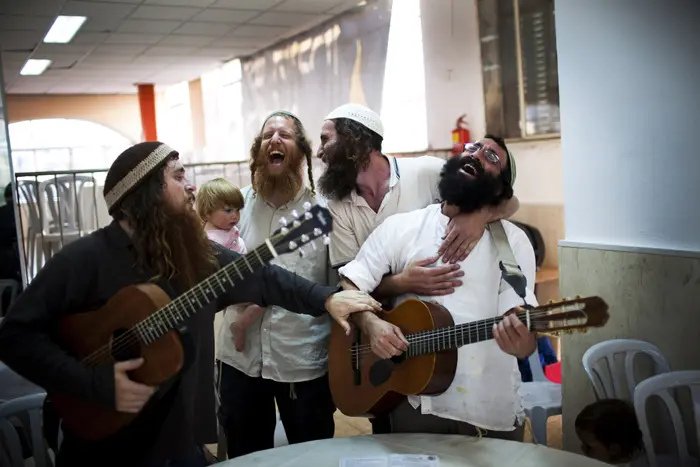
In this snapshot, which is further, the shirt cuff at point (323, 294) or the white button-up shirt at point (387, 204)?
the white button-up shirt at point (387, 204)

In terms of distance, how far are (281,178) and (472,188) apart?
1.92 ft

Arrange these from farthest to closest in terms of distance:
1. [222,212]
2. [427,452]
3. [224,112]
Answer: [224,112]
[222,212]
[427,452]

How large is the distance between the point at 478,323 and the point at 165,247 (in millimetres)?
856

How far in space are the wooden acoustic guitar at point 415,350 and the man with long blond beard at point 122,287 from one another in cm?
44

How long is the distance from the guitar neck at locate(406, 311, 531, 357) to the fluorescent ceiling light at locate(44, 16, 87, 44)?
1285 mm

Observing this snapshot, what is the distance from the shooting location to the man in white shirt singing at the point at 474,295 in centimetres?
183

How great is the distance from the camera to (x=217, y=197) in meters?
1.90

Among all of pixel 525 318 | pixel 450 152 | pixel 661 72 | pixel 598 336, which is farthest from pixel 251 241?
pixel 661 72

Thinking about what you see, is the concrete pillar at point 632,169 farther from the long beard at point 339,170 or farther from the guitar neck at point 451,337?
the long beard at point 339,170

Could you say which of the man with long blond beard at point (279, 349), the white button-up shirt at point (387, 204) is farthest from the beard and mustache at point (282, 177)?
the white button-up shirt at point (387, 204)

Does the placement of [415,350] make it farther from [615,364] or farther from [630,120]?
[630,120]

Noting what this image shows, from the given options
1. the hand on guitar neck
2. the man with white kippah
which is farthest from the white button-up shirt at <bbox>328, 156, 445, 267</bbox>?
the hand on guitar neck

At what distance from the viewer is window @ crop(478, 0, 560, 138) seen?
2.09 metres

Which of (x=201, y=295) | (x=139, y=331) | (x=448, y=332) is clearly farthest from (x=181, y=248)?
(x=448, y=332)
